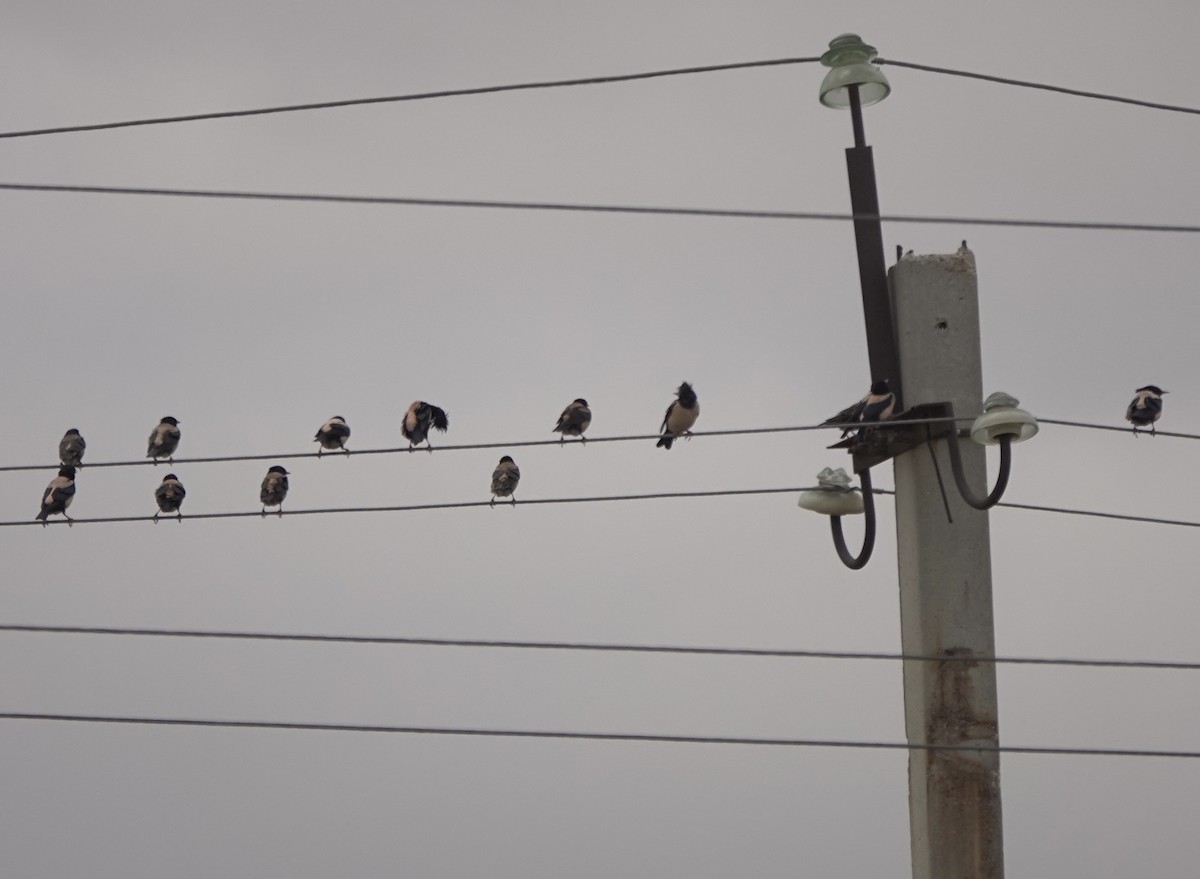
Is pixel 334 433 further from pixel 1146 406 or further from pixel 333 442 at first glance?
pixel 1146 406

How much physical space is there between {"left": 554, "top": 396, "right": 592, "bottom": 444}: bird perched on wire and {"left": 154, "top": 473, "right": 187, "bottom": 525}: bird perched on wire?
13.1 feet

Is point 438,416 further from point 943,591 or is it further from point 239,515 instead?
point 943,591

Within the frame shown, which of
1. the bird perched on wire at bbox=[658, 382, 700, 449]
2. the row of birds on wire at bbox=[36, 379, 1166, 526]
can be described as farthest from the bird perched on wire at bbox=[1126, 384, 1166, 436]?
the bird perched on wire at bbox=[658, 382, 700, 449]

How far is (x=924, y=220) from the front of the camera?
8602 mm

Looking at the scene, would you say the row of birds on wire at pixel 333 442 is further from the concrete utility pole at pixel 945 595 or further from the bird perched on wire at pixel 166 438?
the concrete utility pole at pixel 945 595

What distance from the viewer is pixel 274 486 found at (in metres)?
19.8

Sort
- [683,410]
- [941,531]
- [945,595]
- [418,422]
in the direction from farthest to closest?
[418,422], [683,410], [941,531], [945,595]

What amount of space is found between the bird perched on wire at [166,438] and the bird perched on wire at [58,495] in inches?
41.9

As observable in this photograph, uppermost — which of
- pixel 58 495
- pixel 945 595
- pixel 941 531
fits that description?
pixel 58 495

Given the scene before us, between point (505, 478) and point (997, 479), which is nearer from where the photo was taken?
point (997, 479)

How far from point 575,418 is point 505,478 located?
39.0 inches

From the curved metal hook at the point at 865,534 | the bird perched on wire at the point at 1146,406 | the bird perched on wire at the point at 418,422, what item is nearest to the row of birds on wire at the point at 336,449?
the bird perched on wire at the point at 418,422

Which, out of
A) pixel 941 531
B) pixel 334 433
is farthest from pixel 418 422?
pixel 941 531

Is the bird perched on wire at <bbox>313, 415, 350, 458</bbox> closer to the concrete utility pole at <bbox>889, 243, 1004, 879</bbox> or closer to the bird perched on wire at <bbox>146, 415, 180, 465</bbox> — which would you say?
the bird perched on wire at <bbox>146, 415, 180, 465</bbox>
